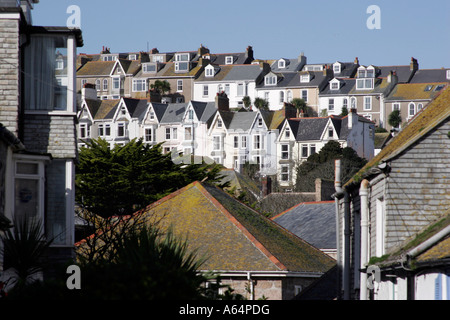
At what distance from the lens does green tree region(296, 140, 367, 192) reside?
301ft

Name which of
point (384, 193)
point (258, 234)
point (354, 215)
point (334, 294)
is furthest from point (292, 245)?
point (384, 193)

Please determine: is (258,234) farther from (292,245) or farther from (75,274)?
(75,274)

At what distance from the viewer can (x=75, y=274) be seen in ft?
36.7

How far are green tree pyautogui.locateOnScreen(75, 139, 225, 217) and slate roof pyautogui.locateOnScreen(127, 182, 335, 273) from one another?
423 inches

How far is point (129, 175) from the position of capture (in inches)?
1843

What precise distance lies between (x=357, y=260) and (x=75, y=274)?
1207 centimetres

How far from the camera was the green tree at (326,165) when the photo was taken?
301 feet

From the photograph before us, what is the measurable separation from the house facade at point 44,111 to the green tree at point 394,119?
11375cm

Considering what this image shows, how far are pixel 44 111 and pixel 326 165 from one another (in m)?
76.3

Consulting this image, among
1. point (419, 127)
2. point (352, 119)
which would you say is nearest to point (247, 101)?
point (352, 119)

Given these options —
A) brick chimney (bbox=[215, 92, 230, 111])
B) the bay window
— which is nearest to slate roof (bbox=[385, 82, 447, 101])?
brick chimney (bbox=[215, 92, 230, 111])

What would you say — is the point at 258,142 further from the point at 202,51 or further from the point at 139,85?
the point at 202,51

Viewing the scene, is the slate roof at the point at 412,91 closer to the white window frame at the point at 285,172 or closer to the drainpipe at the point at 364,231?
the white window frame at the point at 285,172

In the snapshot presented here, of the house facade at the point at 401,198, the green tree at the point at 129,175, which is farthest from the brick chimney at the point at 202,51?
the house facade at the point at 401,198
